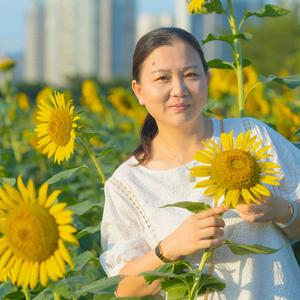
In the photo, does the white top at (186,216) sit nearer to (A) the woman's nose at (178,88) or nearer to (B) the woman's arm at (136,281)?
(B) the woman's arm at (136,281)

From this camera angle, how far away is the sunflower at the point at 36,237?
1.44 meters

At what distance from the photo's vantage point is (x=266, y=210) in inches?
64.8

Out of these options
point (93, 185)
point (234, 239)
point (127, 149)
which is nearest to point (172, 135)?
point (234, 239)

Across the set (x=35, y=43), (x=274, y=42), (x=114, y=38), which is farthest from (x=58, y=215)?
(x=35, y=43)

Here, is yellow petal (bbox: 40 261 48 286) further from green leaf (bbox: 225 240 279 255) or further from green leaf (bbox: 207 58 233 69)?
green leaf (bbox: 207 58 233 69)

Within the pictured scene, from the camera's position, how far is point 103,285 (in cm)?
161

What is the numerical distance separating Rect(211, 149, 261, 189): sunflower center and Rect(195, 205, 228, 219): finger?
58mm

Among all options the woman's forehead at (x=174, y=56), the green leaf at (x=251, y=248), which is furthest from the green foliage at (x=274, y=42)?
the green leaf at (x=251, y=248)

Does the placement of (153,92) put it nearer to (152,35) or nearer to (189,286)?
(152,35)

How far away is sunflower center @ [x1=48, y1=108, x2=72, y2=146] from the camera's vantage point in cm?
206

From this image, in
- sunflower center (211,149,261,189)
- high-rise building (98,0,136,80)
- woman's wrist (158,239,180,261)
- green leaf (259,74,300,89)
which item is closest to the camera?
sunflower center (211,149,261,189)

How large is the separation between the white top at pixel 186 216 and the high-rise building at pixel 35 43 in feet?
212

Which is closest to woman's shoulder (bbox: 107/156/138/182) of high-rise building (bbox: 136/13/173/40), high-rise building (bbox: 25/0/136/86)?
high-rise building (bbox: 136/13/173/40)

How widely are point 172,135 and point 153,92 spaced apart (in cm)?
11
